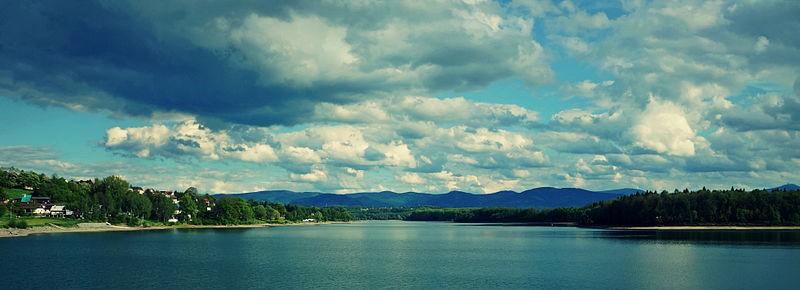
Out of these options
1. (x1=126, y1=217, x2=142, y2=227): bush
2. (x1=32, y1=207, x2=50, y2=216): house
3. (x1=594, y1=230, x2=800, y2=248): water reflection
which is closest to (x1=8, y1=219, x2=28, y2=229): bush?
(x1=32, y1=207, x2=50, y2=216): house

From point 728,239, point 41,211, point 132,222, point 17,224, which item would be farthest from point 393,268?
point 41,211

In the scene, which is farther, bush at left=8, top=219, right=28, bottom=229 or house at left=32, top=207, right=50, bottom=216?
house at left=32, top=207, right=50, bottom=216

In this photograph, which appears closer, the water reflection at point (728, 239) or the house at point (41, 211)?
the water reflection at point (728, 239)

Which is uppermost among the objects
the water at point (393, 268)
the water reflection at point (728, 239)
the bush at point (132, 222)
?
the water reflection at point (728, 239)

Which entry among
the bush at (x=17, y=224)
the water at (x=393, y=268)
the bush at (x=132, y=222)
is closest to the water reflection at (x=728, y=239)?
the water at (x=393, y=268)

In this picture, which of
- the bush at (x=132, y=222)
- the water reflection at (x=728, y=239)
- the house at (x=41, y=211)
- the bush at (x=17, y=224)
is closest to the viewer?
the water reflection at (x=728, y=239)

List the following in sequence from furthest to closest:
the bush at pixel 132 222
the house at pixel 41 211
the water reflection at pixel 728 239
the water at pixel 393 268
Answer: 1. the bush at pixel 132 222
2. the house at pixel 41 211
3. the water reflection at pixel 728 239
4. the water at pixel 393 268

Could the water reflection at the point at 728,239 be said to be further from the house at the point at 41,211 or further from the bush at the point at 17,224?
the house at the point at 41,211

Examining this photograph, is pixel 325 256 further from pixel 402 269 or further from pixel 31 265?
pixel 31 265

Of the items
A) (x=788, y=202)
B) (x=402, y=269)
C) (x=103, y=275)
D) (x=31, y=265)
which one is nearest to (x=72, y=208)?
(x=31, y=265)

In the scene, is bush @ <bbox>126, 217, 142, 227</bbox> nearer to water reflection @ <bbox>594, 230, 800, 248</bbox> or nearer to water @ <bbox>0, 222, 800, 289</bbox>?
water @ <bbox>0, 222, 800, 289</bbox>

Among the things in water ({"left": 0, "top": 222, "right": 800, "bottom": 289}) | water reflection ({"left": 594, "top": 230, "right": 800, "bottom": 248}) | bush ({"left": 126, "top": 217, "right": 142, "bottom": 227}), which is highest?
water reflection ({"left": 594, "top": 230, "right": 800, "bottom": 248})

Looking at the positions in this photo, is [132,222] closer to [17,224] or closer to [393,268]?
[17,224]

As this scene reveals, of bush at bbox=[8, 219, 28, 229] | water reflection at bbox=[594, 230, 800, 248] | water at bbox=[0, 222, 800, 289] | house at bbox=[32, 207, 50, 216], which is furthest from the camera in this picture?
house at bbox=[32, 207, 50, 216]
